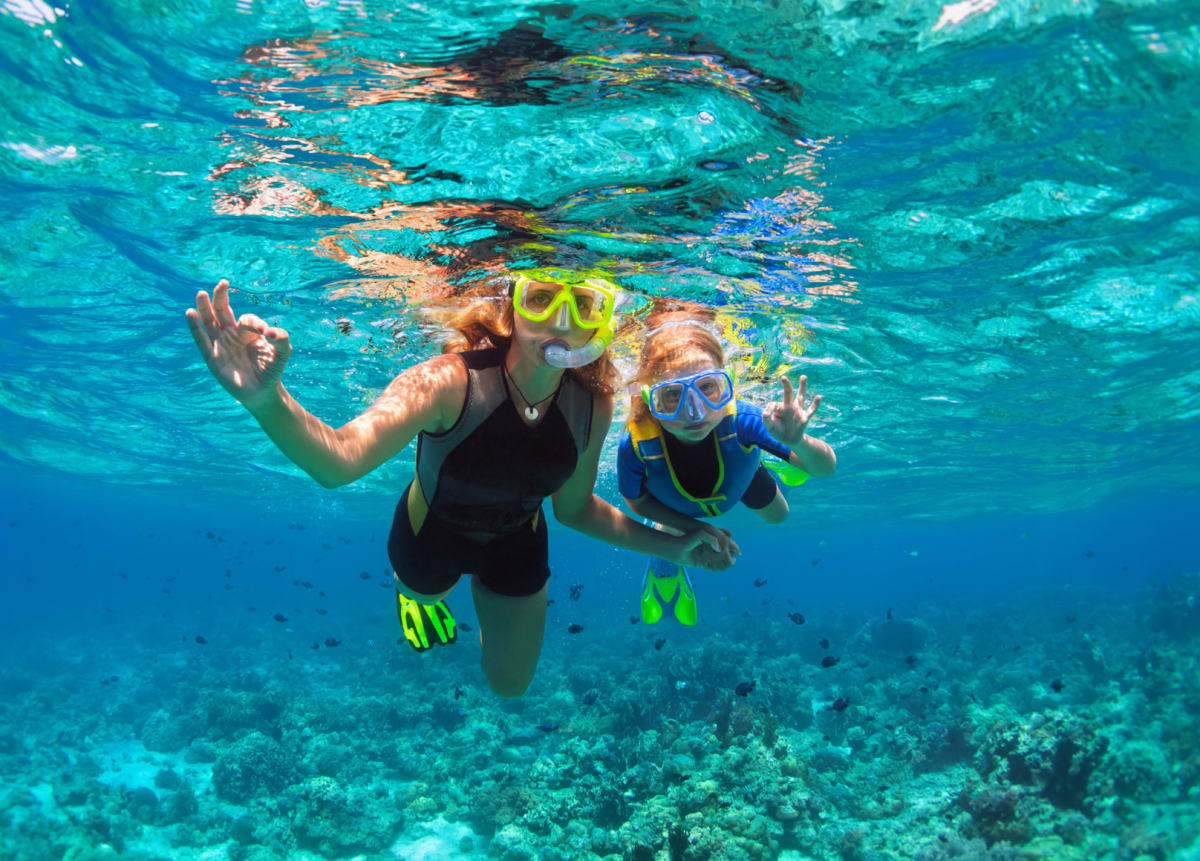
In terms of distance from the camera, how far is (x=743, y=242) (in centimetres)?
984

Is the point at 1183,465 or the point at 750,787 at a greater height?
the point at 750,787

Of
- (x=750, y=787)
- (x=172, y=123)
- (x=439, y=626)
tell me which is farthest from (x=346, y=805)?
(x=172, y=123)

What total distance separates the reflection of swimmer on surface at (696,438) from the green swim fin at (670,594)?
1260mm

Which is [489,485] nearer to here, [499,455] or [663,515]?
[499,455]

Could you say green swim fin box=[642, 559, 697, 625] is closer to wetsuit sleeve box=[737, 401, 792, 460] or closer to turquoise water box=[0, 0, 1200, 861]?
wetsuit sleeve box=[737, 401, 792, 460]

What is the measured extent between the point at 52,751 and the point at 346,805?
14.4m

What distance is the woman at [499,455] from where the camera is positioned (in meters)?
3.76

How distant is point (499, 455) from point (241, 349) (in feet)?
6.44

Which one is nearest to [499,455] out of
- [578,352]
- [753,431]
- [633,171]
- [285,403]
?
[578,352]

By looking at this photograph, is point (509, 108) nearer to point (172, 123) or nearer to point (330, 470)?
point (172, 123)

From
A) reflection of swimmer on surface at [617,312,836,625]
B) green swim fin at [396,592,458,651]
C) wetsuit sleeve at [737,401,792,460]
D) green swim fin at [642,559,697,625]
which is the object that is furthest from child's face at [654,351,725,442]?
green swim fin at [396,592,458,651]

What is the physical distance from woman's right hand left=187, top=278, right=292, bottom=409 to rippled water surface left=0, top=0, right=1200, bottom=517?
424 centimetres

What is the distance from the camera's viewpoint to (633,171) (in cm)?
799

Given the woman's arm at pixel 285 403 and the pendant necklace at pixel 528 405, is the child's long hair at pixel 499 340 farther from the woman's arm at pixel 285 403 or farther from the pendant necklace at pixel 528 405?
the woman's arm at pixel 285 403
